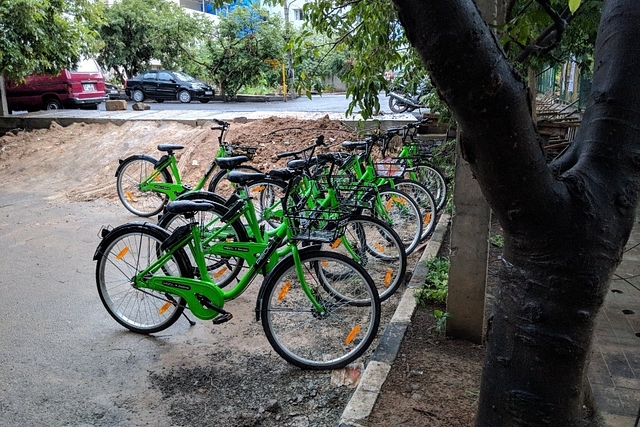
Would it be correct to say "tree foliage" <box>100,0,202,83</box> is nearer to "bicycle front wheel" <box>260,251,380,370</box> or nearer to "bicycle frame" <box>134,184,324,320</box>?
"bicycle frame" <box>134,184,324,320</box>

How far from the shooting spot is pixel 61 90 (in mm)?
17828

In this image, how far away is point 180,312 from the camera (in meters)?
4.38

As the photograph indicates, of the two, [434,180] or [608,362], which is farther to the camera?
[434,180]

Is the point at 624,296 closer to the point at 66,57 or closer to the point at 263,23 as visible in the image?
the point at 66,57

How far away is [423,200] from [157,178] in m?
3.52

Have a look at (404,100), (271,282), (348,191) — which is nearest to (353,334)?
(271,282)

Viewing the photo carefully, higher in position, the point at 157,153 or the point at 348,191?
the point at 348,191

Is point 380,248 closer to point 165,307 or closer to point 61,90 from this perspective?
point 165,307

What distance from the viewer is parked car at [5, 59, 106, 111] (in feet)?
58.2

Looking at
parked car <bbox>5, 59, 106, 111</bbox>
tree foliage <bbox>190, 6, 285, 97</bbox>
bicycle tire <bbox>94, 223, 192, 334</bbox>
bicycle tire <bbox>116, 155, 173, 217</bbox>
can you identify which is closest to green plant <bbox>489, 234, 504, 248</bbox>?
bicycle tire <bbox>94, 223, 192, 334</bbox>

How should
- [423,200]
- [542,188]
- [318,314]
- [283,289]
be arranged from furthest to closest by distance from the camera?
[423,200], [318,314], [283,289], [542,188]

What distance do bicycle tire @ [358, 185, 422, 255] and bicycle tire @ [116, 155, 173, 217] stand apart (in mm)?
3501

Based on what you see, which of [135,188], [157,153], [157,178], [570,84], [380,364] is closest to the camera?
[380,364]

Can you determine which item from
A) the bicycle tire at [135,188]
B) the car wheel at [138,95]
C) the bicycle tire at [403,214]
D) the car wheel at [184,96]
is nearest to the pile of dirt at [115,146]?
the bicycle tire at [135,188]
